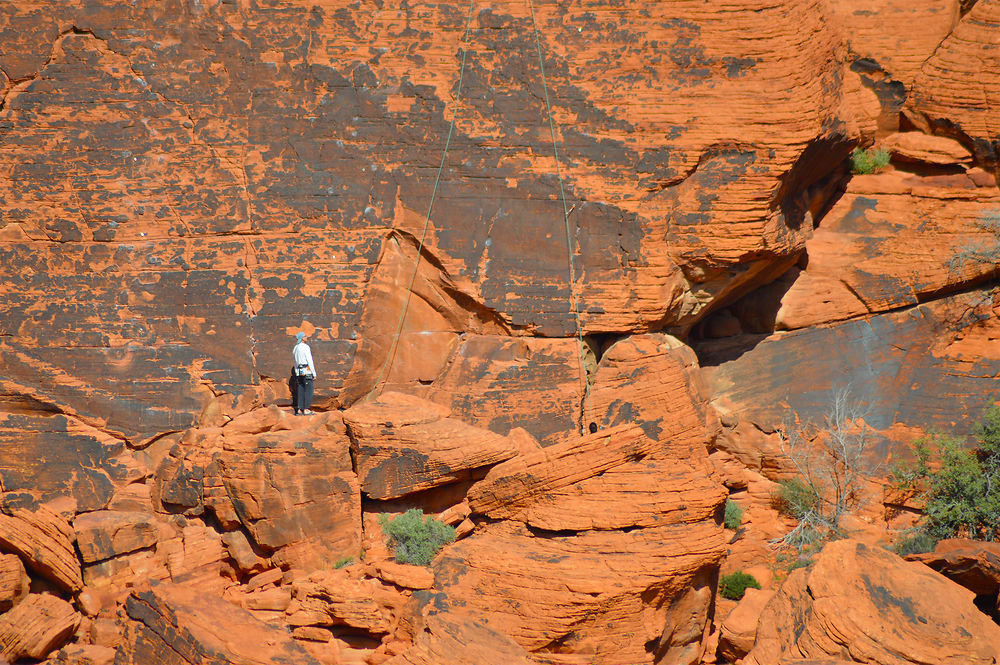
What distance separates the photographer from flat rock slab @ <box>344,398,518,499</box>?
1218cm

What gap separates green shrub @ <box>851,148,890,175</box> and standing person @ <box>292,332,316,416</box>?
9533 millimetres

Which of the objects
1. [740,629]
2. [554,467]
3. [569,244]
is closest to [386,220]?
[569,244]

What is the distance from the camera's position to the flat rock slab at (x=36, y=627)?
35.7ft

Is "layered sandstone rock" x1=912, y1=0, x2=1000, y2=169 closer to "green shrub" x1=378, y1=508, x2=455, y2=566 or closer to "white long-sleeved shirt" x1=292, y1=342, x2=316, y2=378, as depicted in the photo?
"green shrub" x1=378, y1=508, x2=455, y2=566

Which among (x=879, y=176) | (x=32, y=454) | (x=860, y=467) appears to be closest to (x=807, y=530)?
(x=860, y=467)

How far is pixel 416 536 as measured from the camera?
11.7 meters

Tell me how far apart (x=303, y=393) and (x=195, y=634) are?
371cm

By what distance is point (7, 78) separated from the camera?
1334 centimetres

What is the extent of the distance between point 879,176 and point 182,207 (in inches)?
444

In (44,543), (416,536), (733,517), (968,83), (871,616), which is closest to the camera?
(871,616)

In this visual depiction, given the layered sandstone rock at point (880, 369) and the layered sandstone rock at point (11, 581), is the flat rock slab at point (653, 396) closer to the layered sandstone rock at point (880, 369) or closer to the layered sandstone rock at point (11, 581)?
the layered sandstone rock at point (880, 369)

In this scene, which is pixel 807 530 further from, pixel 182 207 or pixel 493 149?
pixel 182 207

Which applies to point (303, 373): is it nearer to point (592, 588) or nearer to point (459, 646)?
point (459, 646)

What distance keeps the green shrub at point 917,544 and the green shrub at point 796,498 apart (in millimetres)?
1328
